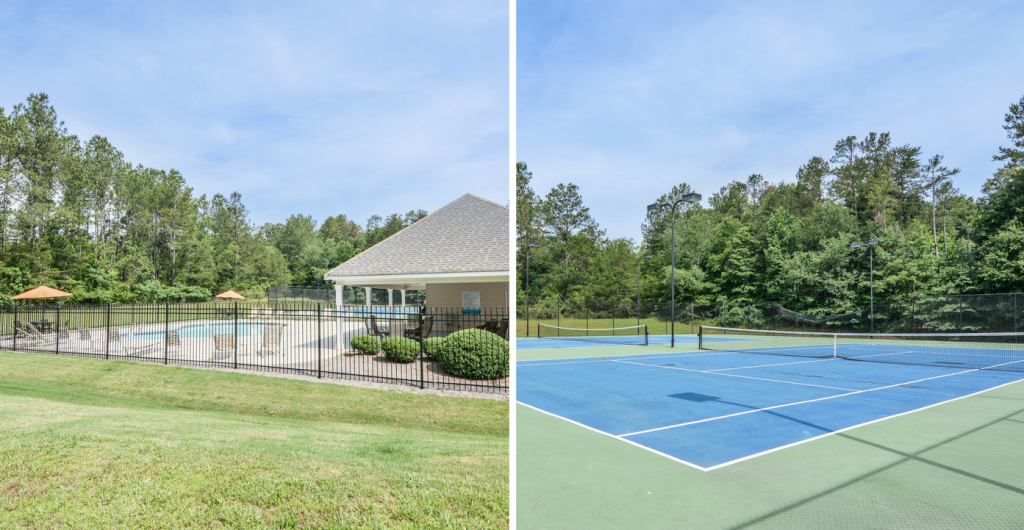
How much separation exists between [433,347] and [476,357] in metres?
1.71

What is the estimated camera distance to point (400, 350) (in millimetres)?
13281

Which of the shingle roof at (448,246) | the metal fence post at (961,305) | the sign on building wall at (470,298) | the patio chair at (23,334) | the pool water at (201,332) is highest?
the shingle roof at (448,246)

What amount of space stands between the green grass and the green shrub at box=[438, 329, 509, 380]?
4952 mm

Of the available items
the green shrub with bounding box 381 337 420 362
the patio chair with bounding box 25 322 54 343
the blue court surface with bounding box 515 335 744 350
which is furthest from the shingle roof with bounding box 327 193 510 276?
the patio chair with bounding box 25 322 54 343

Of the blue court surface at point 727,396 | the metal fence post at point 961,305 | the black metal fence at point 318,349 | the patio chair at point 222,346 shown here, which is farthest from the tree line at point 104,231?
the metal fence post at point 961,305

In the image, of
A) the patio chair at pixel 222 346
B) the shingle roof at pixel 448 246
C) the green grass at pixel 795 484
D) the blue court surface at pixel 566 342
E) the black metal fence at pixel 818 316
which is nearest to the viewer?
the green grass at pixel 795 484

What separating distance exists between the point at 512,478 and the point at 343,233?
106 metres

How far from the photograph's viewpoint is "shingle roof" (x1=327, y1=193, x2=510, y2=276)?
17.5 metres

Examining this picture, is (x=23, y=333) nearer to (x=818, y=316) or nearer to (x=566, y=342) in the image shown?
(x=566, y=342)

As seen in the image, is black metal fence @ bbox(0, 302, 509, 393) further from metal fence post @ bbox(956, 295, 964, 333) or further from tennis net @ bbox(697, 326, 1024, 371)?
metal fence post @ bbox(956, 295, 964, 333)

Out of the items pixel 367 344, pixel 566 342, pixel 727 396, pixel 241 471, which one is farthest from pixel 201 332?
pixel 727 396

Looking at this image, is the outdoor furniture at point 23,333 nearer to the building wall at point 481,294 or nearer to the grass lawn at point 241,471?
the grass lawn at point 241,471

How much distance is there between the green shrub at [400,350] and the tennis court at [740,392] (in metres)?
2.87

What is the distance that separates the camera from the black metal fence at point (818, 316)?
2245 centimetres
